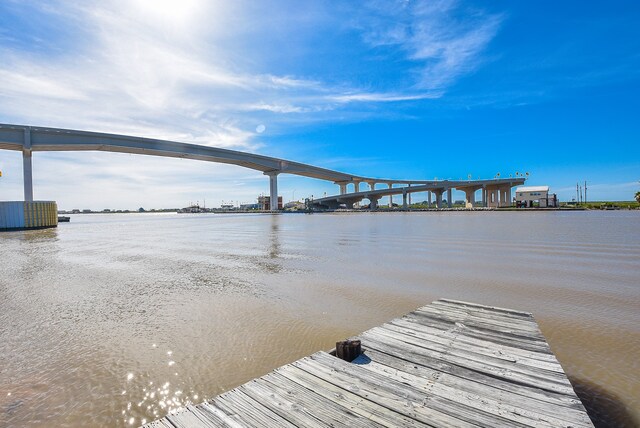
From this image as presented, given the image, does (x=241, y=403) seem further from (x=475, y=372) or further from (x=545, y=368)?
(x=545, y=368)

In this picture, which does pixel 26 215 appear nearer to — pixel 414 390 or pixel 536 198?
pixel 414 390

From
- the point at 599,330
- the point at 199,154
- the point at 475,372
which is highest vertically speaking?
the point at 199,154

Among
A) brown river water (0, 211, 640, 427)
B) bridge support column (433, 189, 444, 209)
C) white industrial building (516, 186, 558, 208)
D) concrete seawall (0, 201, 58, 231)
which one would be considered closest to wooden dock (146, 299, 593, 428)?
brown river water (0, 211, 640, 427)

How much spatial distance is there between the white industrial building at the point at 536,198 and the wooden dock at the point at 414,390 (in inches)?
3670

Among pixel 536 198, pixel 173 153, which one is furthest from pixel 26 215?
pixel 536 198

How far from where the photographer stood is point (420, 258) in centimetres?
1161

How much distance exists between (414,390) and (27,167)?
180 feet

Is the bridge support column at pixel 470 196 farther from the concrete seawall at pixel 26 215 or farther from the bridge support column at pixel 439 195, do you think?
the concrete seawall at pixel 26 215

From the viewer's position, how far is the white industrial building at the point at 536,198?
7856 centimetres

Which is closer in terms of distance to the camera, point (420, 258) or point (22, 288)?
point (22, 288)

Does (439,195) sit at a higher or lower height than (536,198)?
higher

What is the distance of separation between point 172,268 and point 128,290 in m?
2.74

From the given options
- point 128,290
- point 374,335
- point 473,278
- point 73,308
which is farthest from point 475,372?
point 128,290

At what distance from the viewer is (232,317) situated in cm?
573
